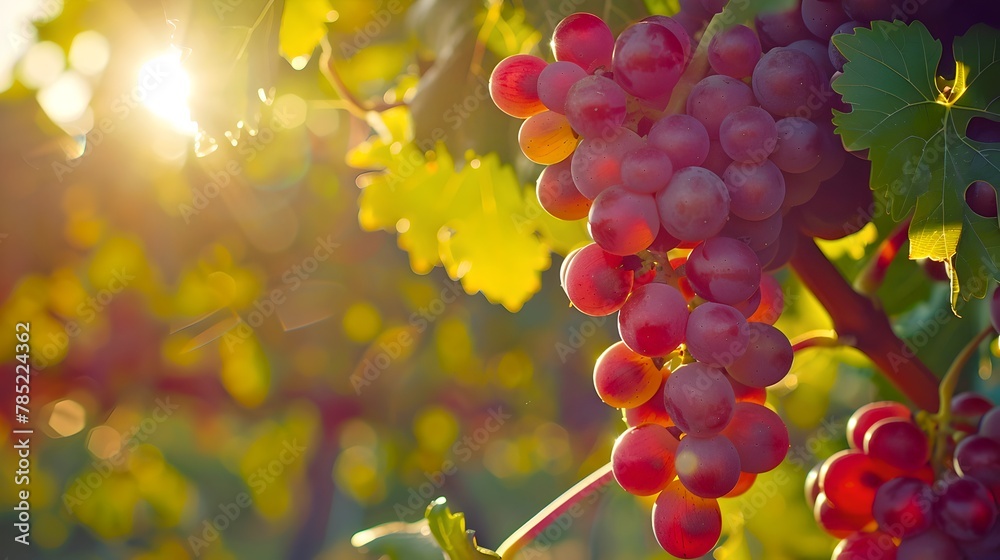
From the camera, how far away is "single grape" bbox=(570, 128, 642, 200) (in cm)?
54

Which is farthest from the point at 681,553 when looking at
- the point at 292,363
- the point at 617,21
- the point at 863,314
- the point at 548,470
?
the point at 548,470

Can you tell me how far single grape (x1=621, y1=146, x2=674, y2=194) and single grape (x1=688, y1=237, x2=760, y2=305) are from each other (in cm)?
5

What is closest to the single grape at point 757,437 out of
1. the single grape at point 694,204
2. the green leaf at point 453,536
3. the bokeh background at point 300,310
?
the single grape at point 694,204

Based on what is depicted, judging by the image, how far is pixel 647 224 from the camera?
0.53 m

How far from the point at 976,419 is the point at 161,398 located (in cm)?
210

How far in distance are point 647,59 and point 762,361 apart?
0.71ft

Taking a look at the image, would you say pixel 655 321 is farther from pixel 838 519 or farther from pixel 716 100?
pixel 838 519

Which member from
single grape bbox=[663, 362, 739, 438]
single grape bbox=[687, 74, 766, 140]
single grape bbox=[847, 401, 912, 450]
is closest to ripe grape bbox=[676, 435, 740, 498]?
single grape bbox=[663, 362, 739, 438]

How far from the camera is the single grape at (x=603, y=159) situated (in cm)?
54

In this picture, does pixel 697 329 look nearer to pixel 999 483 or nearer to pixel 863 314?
pixel 863 314

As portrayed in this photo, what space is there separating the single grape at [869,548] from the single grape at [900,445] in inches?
2.6

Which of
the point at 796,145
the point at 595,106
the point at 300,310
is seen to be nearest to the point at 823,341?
the point at 796,145

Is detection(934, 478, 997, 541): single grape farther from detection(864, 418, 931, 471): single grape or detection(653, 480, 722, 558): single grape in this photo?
detection(653, 480, 722, 558): single grape

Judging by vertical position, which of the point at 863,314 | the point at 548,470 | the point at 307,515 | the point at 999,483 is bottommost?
the point at 548,470
